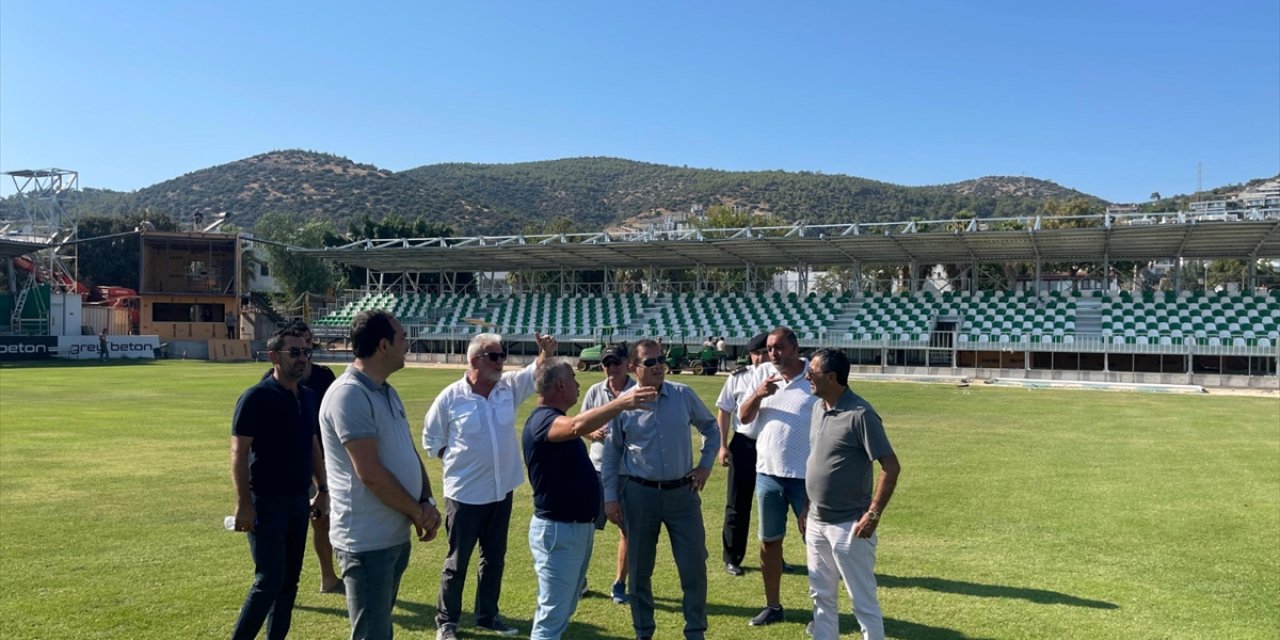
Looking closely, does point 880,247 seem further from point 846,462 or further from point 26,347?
point 26,347

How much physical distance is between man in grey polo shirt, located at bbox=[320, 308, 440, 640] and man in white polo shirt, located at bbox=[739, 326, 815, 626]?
2.68 m

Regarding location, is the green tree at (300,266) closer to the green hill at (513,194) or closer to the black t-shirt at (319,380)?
the green hill at (513,194)

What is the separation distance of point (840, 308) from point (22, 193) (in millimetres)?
53741

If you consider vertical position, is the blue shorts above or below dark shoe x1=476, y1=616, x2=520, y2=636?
above

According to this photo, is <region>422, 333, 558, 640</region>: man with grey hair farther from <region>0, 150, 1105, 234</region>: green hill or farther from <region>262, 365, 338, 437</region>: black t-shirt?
<region>0, 150, 1105, 234</region>: green hill

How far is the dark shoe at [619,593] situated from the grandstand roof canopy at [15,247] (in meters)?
54.0

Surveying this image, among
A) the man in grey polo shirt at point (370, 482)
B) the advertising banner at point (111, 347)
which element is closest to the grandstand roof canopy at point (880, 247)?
the advertising banner at point (111, 347)

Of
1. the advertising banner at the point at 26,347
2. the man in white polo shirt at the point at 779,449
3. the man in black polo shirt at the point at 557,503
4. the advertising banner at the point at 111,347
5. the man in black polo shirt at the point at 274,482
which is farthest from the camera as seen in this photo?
the advertising banner at the point at 111,347

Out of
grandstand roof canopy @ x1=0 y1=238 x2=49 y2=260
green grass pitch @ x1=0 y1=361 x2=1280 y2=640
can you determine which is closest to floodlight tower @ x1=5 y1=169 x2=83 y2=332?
grandstand roof canopy @ x1=0 y1=238 x2=49 y2=260

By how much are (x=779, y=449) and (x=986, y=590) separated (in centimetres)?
204

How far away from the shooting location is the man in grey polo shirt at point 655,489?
5203 mm

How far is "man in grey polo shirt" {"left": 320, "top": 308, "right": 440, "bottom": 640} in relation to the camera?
4.01m

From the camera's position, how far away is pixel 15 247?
48.8 meters

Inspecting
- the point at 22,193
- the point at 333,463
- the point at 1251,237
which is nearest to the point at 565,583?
the point at 333,463
